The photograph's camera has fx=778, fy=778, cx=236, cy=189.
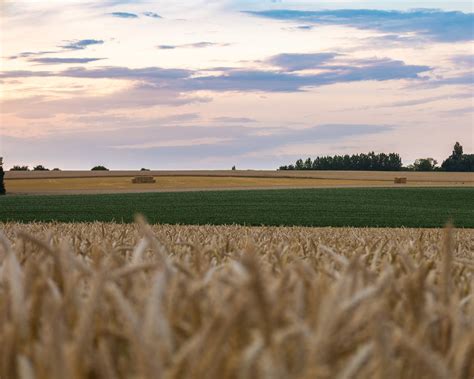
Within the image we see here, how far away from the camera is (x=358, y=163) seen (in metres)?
114

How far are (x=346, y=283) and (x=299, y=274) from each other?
1.10 feet

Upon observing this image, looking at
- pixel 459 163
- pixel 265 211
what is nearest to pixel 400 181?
pixel 459 163

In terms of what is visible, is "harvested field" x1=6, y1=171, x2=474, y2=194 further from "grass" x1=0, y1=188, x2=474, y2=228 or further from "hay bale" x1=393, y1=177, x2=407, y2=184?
"grass" x1=0, y1=188, x2=474, y2=228

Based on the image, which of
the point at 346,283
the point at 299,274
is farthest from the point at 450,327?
the point at 299,274

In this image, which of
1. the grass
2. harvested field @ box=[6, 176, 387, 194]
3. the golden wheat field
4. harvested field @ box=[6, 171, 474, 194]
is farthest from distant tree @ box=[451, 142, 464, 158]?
the golden wheat field

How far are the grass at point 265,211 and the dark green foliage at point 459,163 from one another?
6228 centimetres

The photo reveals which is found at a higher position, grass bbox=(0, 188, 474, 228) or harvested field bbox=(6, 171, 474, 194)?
harvested field bbox=(6, 171, 474, 194)

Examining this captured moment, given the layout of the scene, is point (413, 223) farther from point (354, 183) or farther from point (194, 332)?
point (354, 183)

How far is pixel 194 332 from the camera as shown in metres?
1.48

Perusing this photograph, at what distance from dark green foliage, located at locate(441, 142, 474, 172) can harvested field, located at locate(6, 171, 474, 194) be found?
21127mm

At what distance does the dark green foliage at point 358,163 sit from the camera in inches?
4471

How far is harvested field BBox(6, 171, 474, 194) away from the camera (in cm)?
6912

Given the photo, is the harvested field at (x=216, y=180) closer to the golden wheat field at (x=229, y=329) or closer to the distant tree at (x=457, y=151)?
the distant tree at (x=457, y=151)

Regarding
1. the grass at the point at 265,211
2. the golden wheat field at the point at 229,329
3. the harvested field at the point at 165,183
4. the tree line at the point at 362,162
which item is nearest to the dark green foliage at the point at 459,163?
the tree line at the point at 362,162
